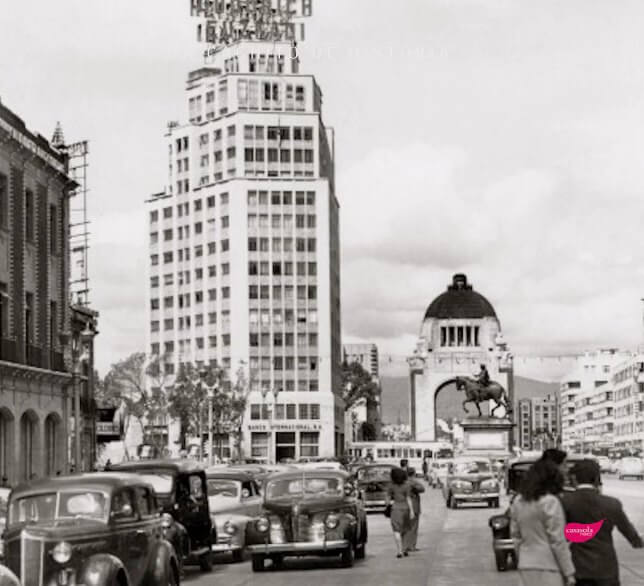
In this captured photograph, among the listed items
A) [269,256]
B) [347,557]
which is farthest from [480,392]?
[347,557]

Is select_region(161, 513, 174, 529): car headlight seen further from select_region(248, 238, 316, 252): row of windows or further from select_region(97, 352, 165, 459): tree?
select_region(248, 238, 316, 252): row of windows

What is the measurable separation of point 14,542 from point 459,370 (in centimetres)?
17816

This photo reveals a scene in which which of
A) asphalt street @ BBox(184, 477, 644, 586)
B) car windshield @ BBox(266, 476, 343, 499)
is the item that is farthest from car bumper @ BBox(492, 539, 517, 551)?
car windshield @ BBox(266, 476, 343, 499)

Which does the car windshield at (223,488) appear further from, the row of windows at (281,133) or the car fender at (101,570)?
the row of windows at (281,133)

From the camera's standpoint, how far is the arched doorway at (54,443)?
5353cm

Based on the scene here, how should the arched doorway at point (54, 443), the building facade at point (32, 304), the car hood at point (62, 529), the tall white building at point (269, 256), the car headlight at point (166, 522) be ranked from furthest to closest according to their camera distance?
the tall white building at point (269, 256) → the arched doorway at point (54, 443) → the building facade at point (32, 304) → the car headlight at point (166, 522) → the car hood at point (62, 529)

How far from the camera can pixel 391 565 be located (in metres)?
26.7

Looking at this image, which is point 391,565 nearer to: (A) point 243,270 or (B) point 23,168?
(B) point 23,168

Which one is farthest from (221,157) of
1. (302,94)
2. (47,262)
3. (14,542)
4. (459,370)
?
(14,542)

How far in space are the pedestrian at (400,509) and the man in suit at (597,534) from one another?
50.8 ft

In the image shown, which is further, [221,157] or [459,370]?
[459,370]

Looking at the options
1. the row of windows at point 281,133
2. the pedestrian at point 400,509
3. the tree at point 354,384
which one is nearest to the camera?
the pedestrian at point 400,509

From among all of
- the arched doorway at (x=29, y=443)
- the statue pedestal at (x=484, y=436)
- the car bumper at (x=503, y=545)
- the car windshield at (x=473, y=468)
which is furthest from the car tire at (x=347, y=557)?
the statue pedestal at (x=484, y=436)

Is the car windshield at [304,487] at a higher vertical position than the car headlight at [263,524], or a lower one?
higher
